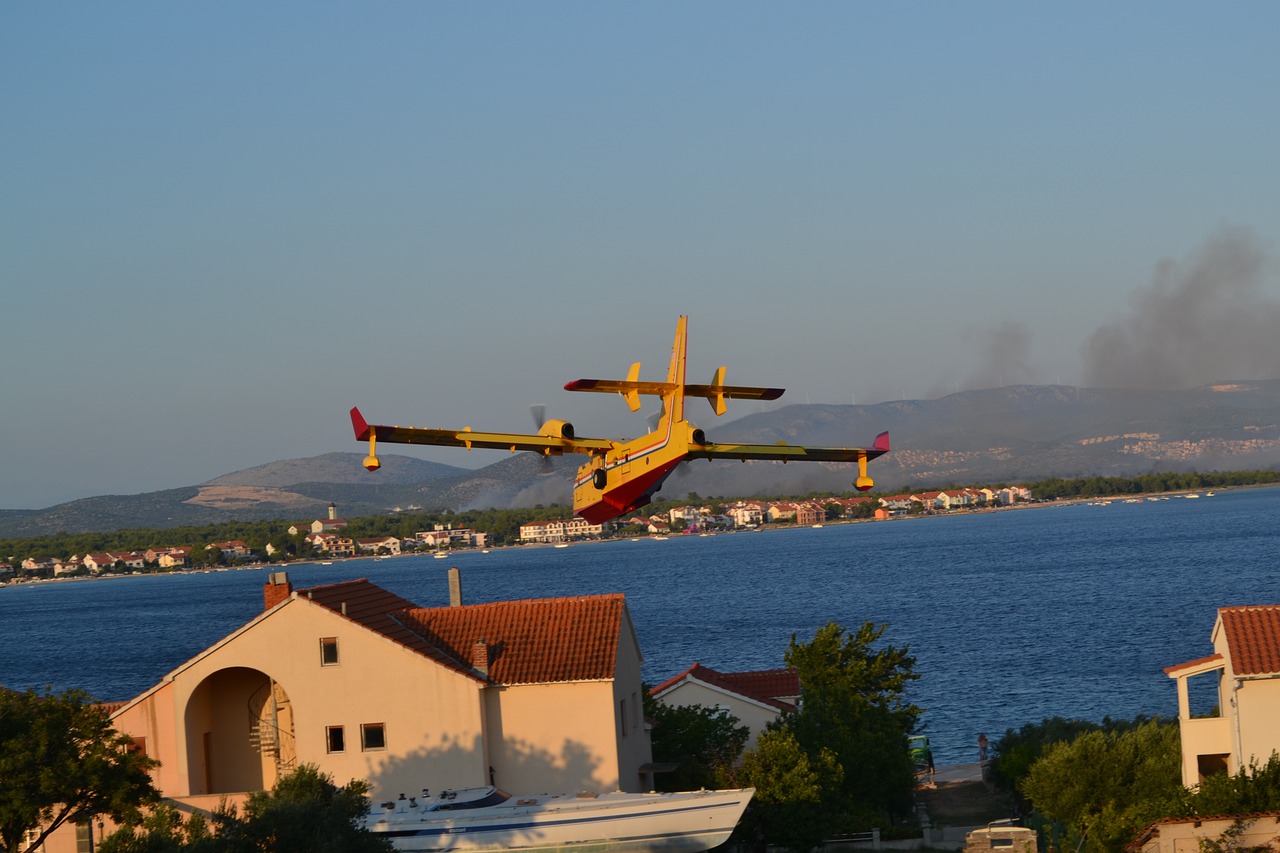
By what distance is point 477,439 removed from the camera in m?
40.9

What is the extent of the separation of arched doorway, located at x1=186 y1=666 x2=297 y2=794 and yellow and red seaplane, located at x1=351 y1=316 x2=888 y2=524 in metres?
6.57

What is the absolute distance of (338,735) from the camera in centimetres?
3722

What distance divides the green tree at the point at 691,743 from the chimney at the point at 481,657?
6.45 m

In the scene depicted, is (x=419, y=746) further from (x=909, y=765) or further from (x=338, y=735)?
(x=909, y=765)

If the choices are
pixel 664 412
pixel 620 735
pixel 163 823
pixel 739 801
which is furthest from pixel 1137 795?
pixel 163 823

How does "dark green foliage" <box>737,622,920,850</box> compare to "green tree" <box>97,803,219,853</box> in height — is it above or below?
below

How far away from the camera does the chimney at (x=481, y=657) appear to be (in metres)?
37.5

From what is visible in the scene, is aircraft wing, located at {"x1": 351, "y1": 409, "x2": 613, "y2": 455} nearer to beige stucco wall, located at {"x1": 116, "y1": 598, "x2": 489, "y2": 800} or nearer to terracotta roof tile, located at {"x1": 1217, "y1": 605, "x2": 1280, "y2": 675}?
beige stucco wall, located at {"x1": 116, "y1": 598, "x2": 489, "y2": 800}

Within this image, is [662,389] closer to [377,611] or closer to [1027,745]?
[377,611]

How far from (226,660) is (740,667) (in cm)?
6022

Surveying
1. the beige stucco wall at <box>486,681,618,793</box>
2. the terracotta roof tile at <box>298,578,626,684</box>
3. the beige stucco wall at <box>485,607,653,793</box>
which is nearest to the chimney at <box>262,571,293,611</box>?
the terracotta roof tile at <box>298,578,626,684</box>

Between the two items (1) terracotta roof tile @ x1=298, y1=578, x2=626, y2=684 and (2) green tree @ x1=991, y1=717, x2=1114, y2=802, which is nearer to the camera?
(1) terracotta roof tile @ x1=298, y1=578, x2=626, y2=684

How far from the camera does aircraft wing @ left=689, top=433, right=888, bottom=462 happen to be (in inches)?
1502

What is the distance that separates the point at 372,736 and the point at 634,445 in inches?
406
